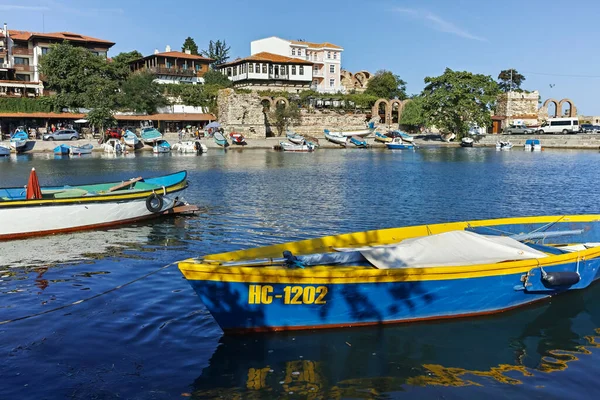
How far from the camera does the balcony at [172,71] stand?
74.4 metres

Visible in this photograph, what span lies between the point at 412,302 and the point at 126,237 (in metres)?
9.88

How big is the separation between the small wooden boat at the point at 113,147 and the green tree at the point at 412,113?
39.3 meters

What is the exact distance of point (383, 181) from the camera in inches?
1220

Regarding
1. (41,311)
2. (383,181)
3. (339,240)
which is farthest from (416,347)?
(383,181)

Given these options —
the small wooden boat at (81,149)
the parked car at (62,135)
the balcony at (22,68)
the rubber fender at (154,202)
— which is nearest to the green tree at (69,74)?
the balcony at (22,68)

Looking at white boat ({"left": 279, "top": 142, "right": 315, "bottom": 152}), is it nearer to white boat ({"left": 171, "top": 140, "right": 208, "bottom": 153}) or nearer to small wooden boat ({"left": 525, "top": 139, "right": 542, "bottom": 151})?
white boat ({"left": 171, "top": 140, "right": 208, "bottom": 153})

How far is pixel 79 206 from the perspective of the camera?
52.6 feet

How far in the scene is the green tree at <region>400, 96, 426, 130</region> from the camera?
245ft

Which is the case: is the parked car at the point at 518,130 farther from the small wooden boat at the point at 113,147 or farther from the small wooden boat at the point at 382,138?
the small wooden boat at the point at 113,147

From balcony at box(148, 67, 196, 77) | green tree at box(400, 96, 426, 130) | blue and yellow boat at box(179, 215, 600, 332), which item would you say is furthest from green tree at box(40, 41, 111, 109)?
blue and yellow boat at box(179, 215, 600, 332)

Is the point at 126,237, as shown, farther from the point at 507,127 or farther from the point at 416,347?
the point at 507,127

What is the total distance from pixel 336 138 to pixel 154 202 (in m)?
54.9

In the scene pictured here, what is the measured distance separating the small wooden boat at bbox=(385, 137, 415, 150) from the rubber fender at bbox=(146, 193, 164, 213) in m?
51.0

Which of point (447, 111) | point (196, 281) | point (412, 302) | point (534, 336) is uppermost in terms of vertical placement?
point (447, 111)
